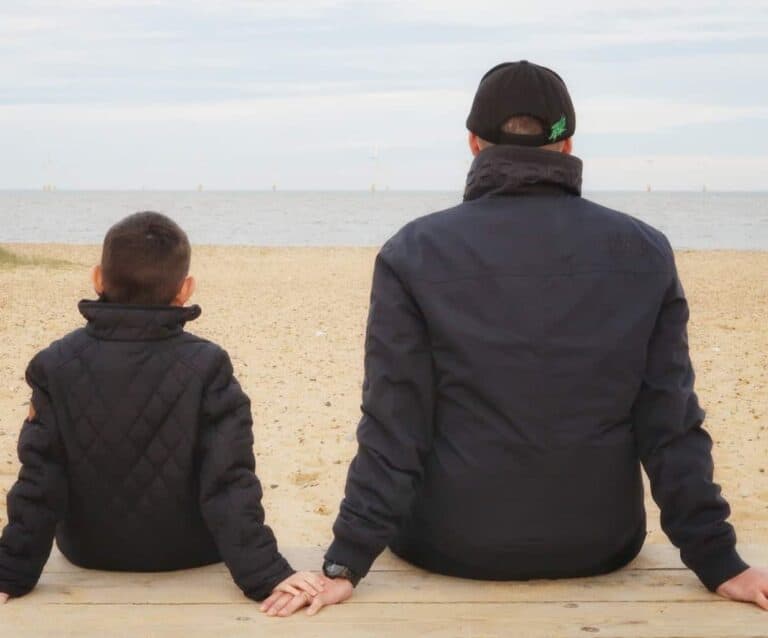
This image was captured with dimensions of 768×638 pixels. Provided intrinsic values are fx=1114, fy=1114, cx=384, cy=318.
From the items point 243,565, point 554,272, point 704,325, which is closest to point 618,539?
point 554,272

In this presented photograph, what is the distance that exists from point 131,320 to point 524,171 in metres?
1.03

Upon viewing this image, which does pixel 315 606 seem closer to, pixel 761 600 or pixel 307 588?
pixel 307 588

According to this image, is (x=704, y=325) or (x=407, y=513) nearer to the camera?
(x=407, y=513)

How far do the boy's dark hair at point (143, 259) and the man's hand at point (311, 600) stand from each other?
0.80 meters

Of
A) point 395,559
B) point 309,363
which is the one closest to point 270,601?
point 395,559

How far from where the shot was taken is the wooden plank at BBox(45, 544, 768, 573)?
2943mm

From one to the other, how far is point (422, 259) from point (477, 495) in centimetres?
58

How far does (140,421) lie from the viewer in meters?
2.77

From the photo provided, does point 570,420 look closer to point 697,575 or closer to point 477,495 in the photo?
point 477,495

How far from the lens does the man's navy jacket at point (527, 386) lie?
2.61m

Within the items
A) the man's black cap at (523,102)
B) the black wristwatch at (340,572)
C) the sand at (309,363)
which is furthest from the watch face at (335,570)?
the sand at (309,363)

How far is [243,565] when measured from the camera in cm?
272

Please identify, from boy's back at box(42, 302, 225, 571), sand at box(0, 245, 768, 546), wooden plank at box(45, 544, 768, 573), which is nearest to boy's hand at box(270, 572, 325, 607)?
wooden plank at box(45, 544, 768, 573)

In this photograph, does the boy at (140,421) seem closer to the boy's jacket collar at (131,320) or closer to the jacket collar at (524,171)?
the boy's jacket collar at (131,320)
